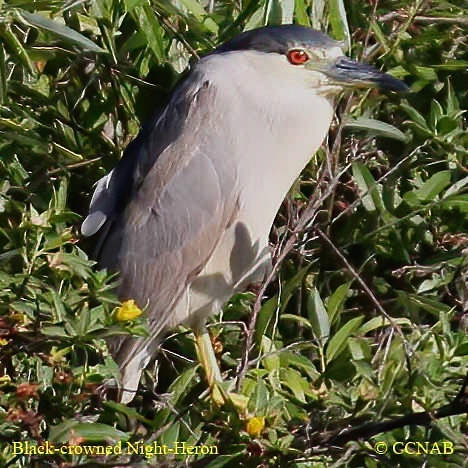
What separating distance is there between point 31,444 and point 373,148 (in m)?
1.37

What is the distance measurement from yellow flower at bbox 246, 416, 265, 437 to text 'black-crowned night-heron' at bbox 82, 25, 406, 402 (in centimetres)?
71

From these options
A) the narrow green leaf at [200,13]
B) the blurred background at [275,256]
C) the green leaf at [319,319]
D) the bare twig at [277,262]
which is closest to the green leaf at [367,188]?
the blurred background at [275,256]

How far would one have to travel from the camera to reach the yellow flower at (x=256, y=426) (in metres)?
2.06

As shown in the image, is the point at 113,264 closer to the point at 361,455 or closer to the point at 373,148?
the point at 373,148

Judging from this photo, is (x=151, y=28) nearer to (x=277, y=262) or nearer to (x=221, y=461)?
(x=277, y=262)

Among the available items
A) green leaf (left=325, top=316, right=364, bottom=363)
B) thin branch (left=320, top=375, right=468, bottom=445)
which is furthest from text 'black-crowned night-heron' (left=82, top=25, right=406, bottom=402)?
thin branch (left=320, top=375, right=468, bottom=445)

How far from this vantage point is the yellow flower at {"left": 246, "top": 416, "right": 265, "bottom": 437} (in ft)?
6.77

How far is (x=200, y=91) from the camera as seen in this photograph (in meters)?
2.88

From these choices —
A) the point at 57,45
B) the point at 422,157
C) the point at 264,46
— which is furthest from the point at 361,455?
the point at 57,45

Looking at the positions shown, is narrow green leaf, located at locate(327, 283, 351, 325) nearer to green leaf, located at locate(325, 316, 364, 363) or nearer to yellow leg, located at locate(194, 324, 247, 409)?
green leaf, located at locate(325, 316, 364, 363)

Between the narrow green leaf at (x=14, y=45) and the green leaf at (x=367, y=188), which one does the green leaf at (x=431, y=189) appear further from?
the narrow green leaf at (x=14, y=45)

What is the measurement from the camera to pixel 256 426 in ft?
6.77

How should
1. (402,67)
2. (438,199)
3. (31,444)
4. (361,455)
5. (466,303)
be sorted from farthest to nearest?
(402,67), (438,199), (466,303), (361,455), (31,444)

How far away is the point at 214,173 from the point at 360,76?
0.44 metres
